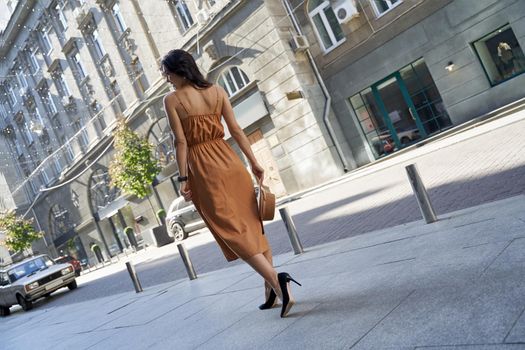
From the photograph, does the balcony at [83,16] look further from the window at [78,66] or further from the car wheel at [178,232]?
the car wheel at [178,232]

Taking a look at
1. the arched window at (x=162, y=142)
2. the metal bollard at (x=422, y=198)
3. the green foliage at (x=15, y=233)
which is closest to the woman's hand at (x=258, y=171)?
the metal bollard at (x=422, y=198)

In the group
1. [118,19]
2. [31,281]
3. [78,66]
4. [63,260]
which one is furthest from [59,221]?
[31,281]

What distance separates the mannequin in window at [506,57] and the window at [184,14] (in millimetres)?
12419

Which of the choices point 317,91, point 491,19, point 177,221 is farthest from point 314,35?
point 177,221

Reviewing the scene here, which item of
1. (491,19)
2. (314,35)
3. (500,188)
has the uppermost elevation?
(314,35)

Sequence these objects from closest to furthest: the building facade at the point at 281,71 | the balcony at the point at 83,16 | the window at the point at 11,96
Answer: the building facade at the point at 281,71 → the balcony at the point at 83,16 → the window at the point at 11,96

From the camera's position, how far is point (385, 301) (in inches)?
103

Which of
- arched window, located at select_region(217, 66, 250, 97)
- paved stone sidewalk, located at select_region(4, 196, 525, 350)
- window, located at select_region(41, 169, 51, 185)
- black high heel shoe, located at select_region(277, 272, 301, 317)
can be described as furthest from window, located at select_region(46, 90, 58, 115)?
black high heel shoe, located at select_region(277, 272, 301, 317)

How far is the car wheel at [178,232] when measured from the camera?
1783cm

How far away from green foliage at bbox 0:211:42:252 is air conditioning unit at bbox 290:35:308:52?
71.3ft

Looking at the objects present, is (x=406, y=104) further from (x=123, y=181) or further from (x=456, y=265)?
(x=456, y=265)

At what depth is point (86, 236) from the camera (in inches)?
1232

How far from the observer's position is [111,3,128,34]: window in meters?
23.7

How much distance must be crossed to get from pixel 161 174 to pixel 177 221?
672 cm
